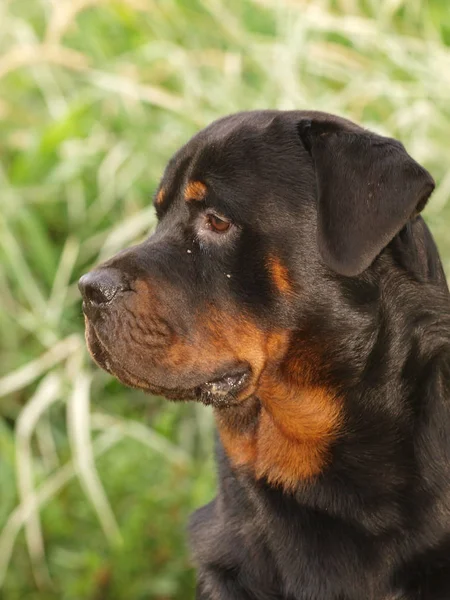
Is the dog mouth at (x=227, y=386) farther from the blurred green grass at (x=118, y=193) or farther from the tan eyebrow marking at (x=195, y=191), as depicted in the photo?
the blurred green grass at (x=118, y=193)

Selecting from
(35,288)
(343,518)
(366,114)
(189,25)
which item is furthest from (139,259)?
(189,25)

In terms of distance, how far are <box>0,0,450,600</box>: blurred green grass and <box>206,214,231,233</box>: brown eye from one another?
1.70 meters

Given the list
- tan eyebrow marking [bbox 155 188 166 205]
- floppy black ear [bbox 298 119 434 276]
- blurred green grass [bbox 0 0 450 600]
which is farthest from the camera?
blurred green grass [bbox 0 0 450 600]

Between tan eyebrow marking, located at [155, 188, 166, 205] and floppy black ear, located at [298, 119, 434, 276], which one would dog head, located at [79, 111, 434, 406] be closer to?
floppy black ear, located at [298, 119, 434, 276]

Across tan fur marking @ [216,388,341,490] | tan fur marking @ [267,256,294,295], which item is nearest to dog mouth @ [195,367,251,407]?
tan fur marking @ [216,388,341,490]

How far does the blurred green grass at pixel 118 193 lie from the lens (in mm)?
4352

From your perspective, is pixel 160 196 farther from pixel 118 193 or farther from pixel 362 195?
pixel 118 193

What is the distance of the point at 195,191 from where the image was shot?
2902 millimetres

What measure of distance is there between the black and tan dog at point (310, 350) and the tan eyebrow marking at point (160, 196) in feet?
0.88

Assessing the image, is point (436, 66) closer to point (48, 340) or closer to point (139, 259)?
point (48, 340)

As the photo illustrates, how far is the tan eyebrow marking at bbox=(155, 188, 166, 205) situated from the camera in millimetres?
3084

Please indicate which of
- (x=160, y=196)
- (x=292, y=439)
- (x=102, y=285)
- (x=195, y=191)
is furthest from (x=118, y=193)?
(x=292, y=439)

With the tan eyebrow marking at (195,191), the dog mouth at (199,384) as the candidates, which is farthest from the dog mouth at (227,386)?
the tan eyebrow marking at (195,191)

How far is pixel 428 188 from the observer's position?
2.62 meters
